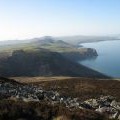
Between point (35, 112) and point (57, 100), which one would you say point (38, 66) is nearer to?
point (57, 100)

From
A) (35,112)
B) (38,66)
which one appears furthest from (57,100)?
(38,66)

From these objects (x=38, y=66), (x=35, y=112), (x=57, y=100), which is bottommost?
(x=38, y=66)

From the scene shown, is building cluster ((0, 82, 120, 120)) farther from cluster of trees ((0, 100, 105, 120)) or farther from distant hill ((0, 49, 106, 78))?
distant hill ((0, 49, 106, 78))

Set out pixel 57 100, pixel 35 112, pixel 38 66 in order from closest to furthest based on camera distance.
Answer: pixel 35 112, pixel 57 100, pixel 38 66

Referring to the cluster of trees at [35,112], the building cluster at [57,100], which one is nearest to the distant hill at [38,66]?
the building cluster at [57,100]

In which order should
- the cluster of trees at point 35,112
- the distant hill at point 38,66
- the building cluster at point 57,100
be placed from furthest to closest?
the distant hill at point 38,66, the building cluster at point 57,100, the cluster of trees at point 35,112

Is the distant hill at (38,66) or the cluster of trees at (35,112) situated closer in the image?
the cluster of trees at (35,112)

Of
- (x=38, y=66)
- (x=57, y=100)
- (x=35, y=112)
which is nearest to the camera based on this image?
(x=35, y=112)

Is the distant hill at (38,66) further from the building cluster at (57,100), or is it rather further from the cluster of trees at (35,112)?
the cluster of trees at (35,112)

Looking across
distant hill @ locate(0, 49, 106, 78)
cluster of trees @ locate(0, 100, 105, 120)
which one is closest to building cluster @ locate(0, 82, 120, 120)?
cluster of trees @ locate(0, 100, 105, 120)
